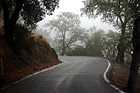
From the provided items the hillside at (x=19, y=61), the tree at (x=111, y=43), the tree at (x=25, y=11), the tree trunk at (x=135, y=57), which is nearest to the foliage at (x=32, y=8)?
the tree at (x=25, y=11)

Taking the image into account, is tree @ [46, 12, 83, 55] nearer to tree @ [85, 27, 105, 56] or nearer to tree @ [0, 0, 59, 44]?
tree @ [85, 27, 105, 56]

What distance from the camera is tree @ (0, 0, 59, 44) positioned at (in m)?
12.1

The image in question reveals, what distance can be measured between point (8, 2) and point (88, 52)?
91.4 ft

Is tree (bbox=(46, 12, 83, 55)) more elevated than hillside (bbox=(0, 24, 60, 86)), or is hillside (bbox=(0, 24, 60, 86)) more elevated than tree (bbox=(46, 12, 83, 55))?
tree (bbox=(46, 12, 83, 55))

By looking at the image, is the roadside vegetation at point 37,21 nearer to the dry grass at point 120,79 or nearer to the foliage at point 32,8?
the foliage at point 32,8

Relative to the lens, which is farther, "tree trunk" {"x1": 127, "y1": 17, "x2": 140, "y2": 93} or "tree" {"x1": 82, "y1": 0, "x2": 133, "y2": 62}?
"tree" {"x1": 82, "y1": 0, "x2": 133, "y2": 62}

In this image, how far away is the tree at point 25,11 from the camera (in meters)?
12.1

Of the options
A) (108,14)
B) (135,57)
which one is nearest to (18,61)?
(135,57)

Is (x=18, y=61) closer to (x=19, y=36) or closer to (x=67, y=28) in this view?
(x=19, y=36)

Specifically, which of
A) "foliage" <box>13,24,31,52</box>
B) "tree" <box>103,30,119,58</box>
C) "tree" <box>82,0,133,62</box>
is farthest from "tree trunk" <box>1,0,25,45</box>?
"tree" <box>103,30,119,58</box>

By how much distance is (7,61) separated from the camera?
11398 millimetres

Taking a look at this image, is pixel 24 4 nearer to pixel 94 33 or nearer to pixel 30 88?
pixel 30 88

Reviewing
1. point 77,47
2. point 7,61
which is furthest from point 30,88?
point 77,47

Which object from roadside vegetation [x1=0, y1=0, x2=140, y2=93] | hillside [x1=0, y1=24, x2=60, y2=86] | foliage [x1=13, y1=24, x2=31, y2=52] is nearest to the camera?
roadside vegetation [x1=0, y1=0, x2=140, y2=93]
